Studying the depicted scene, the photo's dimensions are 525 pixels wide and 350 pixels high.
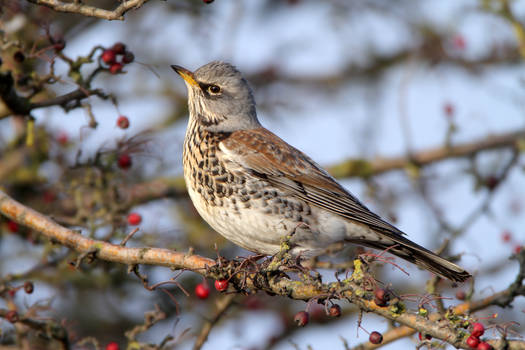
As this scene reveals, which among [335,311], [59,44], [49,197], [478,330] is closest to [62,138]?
[49,197]

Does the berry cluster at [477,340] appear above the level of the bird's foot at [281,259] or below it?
above

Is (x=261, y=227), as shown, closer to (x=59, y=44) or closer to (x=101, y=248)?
(x=101, y=248)

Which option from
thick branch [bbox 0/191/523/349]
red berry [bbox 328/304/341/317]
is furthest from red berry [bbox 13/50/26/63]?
red berry [bbox 328/304/341/317]

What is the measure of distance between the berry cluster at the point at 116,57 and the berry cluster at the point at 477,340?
2.43 m

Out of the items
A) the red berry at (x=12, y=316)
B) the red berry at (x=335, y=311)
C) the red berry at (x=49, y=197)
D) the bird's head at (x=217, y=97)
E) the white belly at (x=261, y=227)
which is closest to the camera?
the red berry at (x=335, y=311)

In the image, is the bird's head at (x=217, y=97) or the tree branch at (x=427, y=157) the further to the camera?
the tree branch at (x=427, y=157)

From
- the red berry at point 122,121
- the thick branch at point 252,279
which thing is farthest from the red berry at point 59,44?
the thick branch at point 252,279

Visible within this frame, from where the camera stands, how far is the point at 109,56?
3779 mm

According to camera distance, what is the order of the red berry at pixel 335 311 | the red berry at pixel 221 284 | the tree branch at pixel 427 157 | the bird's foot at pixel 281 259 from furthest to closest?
the tree branch at pixel 427 157 < the red berry at pixel 221 284 < the bird's foot at pixel 281 259 < the red berry at pixel 335 311

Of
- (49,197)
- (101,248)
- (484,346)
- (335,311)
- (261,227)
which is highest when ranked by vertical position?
(484,346)

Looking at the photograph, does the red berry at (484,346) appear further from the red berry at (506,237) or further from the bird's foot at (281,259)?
the red berry at (506,237)

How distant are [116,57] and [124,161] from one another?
46.7 inches

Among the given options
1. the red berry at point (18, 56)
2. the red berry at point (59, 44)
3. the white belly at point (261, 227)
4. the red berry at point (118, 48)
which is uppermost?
the red berry at point (118, 48)

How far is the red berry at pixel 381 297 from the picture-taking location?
2646mm
